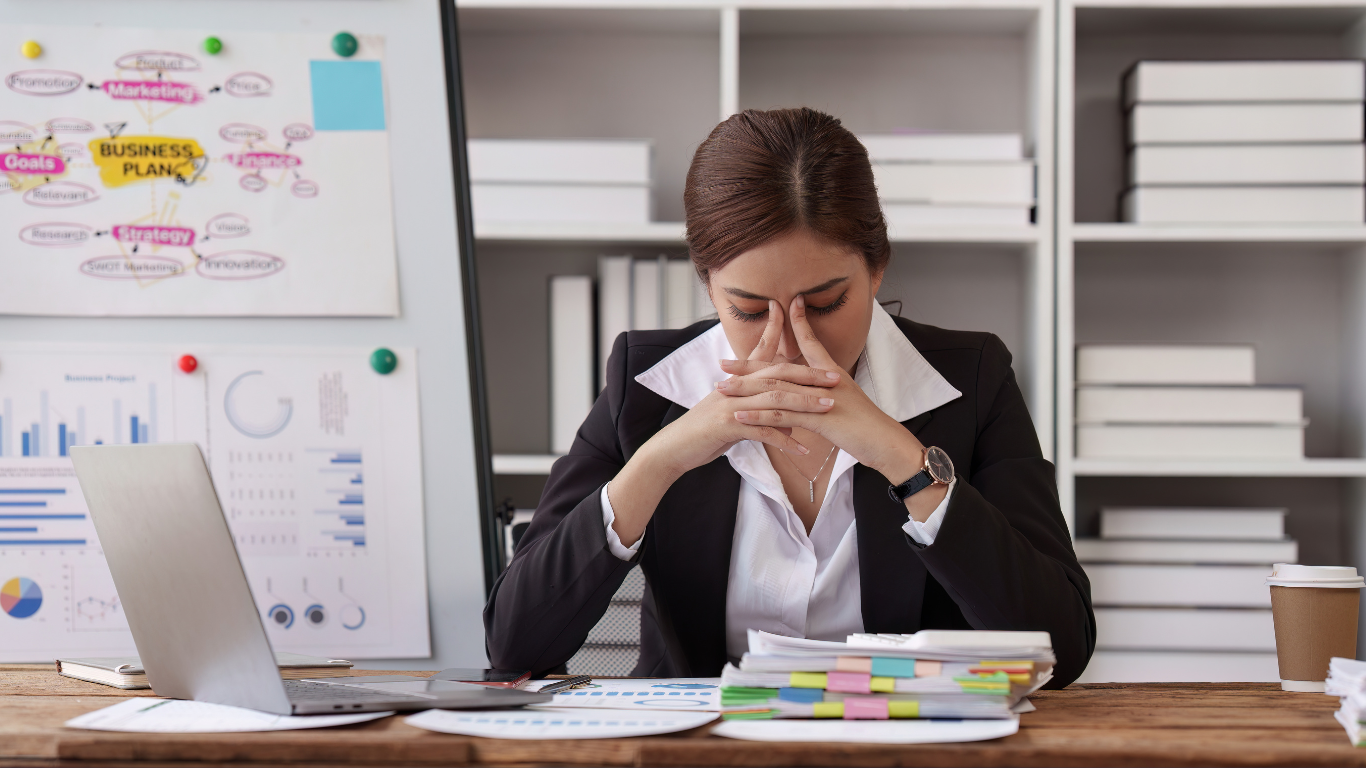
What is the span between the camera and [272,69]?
1.35m

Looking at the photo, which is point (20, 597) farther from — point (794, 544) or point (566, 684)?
point (794, 544)

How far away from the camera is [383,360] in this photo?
1.35 m

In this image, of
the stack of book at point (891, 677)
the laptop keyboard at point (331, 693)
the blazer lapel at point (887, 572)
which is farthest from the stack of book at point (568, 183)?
the stack of book at point (891, 677)

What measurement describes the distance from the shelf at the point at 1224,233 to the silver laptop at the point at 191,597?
4.60 ft

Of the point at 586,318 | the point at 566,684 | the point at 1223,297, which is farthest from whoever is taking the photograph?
the point at 1223,297

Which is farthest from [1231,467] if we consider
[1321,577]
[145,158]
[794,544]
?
[145,158]

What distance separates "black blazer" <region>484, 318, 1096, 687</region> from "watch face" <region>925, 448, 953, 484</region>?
0.02m

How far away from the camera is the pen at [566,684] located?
93 centimetres

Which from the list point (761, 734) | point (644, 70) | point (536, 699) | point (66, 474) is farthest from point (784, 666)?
point (644, 70)

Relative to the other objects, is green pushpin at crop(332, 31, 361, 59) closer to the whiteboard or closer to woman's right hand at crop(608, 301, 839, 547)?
the whiteboard

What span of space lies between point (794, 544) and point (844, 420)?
243 mm

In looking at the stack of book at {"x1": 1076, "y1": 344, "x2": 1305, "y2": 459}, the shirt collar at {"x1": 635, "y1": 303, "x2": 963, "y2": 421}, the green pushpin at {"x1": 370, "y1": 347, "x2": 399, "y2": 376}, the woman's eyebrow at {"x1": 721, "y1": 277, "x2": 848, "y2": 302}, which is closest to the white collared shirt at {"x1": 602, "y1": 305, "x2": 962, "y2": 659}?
the shirt collar at {"x1": 635, "y1": 303, "x2": 963, "y2": 421}

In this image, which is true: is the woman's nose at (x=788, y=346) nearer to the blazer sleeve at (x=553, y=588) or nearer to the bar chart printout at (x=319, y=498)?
the blazer sleeve at (x=553, y=588)

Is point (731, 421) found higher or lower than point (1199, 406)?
higher
